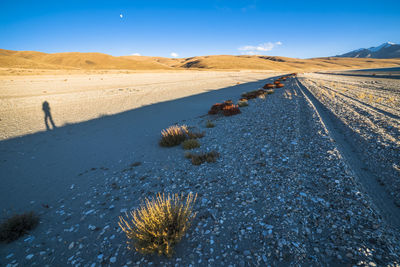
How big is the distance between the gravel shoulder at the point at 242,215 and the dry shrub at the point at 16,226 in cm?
21

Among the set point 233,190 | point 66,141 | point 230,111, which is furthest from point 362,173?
point 66,141

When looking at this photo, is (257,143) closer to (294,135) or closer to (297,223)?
(294,135)

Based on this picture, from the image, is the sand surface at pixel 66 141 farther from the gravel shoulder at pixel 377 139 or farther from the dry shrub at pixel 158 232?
the gravel shoulder at pixel 377 139

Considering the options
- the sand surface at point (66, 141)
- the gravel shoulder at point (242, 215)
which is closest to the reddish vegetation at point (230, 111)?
the sand surface at point (66, 141)

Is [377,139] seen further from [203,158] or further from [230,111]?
[230,111]

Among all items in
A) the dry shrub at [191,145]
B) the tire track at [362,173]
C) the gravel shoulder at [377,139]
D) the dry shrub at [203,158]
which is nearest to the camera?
the tire track at [362,173]

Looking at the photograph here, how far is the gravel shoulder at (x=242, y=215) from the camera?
3023mm

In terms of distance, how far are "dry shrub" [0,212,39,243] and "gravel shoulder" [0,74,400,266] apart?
0.21 m

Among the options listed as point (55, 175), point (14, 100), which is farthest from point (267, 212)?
point (14, 100)

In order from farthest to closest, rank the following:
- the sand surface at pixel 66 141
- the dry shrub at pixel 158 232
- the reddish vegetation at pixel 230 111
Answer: the reddish vegetation at pixel 230 111
the sand surface at pixel 66 141
the dry shrub at pixel 158 232

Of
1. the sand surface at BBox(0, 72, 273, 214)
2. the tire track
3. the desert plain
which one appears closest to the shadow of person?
the sand surface at BBox(0, 72, 273, 214)

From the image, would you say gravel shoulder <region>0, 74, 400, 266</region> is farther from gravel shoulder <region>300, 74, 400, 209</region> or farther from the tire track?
gravel shoulder <region>300, 74, 400, 209</region>

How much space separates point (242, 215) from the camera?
13.0 ft

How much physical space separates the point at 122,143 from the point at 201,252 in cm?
846
